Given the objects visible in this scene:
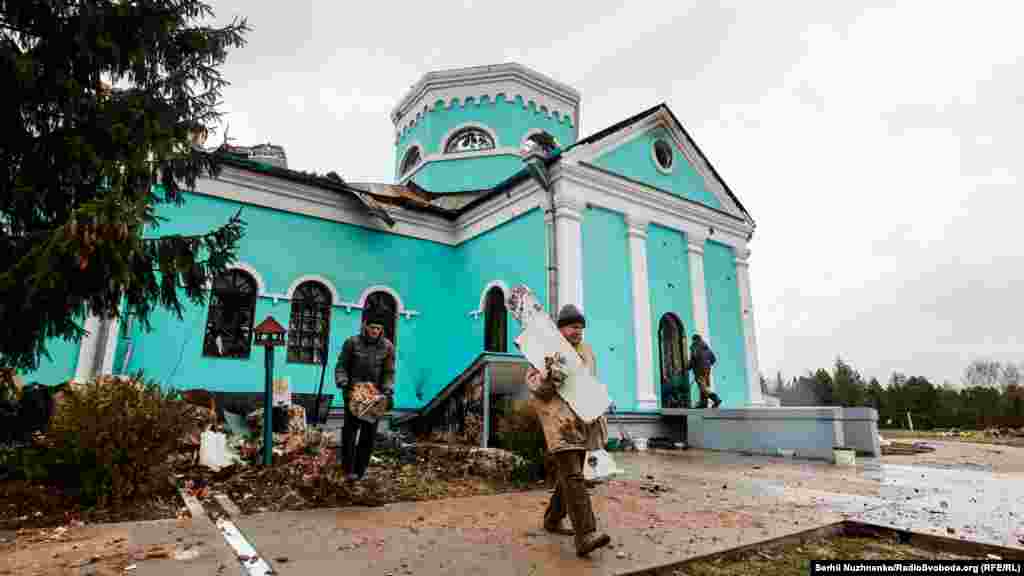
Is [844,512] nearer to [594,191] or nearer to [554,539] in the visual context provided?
[554,539]

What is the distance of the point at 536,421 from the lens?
5668 mm

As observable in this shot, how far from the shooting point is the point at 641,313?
11.7 meters

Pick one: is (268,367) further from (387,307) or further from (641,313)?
(641,313)

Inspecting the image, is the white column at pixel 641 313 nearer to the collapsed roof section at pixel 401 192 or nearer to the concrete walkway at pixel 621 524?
the collapsed roof section at pixel 401 192

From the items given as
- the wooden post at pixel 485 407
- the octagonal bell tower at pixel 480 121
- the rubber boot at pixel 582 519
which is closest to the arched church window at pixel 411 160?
the octagonal bell tower at pixel 480 121

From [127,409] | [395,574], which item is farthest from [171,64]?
[395,574]

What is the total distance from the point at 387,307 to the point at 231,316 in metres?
3.35

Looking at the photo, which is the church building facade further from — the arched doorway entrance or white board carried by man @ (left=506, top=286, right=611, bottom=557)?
white board carried by man @ (left=506, top=286, right=611, bottom=557)

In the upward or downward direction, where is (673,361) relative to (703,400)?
upward

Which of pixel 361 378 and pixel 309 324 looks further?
pixel 309 324

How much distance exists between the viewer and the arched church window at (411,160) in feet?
57.8

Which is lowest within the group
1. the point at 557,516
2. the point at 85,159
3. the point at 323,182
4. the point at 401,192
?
the point at 557,516

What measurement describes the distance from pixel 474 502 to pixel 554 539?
1.33 meters

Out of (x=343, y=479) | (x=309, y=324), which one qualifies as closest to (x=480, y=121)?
(x=309, y=324)
